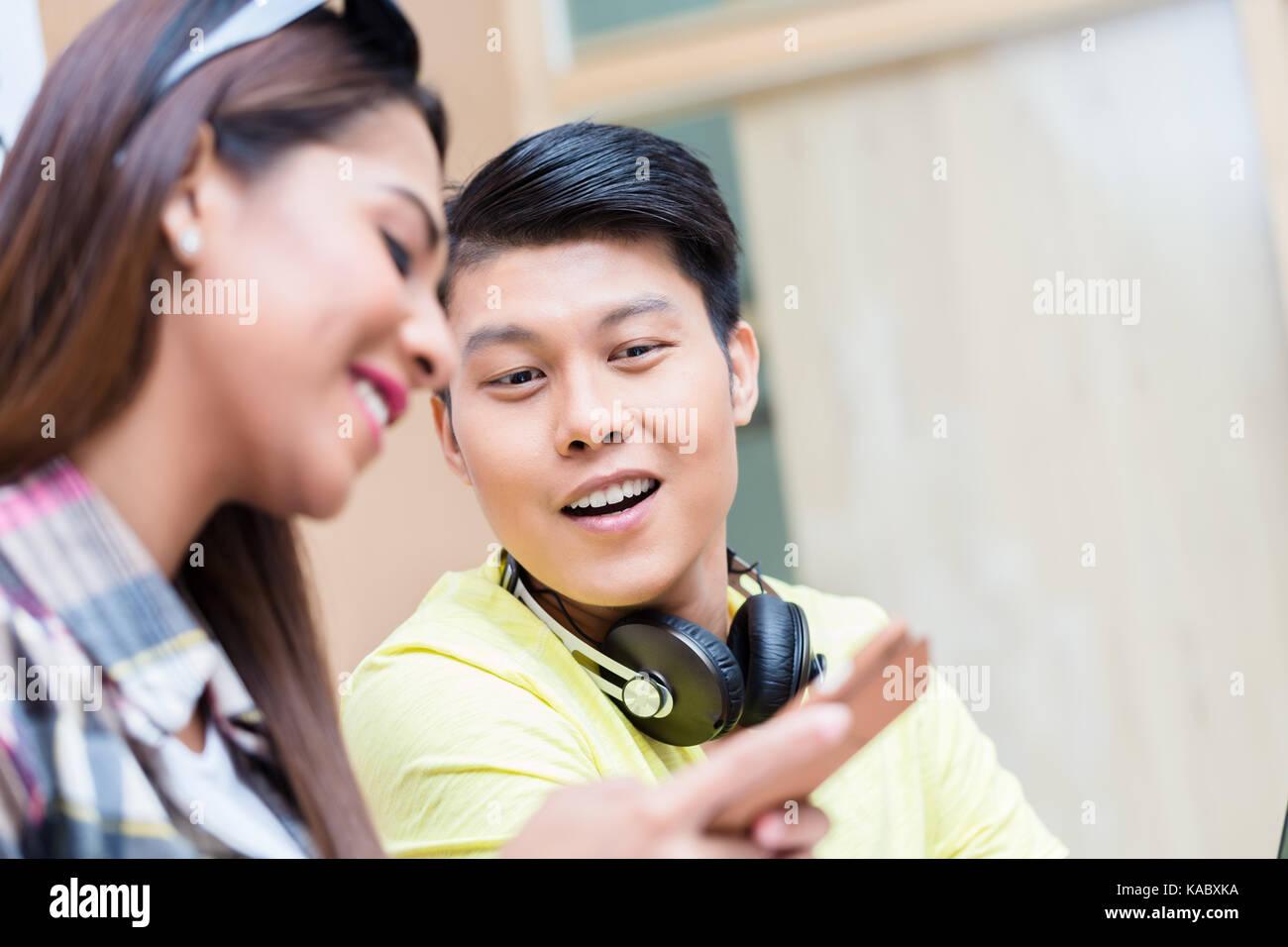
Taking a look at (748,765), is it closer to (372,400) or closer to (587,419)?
(372,400)

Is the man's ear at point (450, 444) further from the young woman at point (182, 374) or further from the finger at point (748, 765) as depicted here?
the finger at point (748, 765)

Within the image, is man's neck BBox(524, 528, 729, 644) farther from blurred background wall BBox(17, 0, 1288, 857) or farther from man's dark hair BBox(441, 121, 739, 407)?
blurred background wall BBox(17, 0, 1288, 857)

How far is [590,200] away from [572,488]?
0.81 ft

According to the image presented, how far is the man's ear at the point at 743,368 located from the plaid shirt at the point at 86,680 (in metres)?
0.62

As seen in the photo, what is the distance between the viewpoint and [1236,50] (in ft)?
7.32

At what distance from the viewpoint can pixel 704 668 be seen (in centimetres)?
89

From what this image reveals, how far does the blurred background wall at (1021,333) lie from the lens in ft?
7.30

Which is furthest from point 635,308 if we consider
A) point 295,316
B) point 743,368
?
point 295,316

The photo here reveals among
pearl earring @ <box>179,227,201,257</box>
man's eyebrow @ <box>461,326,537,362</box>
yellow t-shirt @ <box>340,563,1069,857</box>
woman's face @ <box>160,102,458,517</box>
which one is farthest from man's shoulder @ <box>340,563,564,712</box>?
pearl earring @ <box>179,227,201,257</box>

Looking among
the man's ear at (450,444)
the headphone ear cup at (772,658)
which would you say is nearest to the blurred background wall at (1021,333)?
the man's ear at (450,444)

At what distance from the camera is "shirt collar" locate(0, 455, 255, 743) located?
583 millimetres

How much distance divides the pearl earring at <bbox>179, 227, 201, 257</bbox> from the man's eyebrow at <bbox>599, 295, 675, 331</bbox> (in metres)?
0.41
